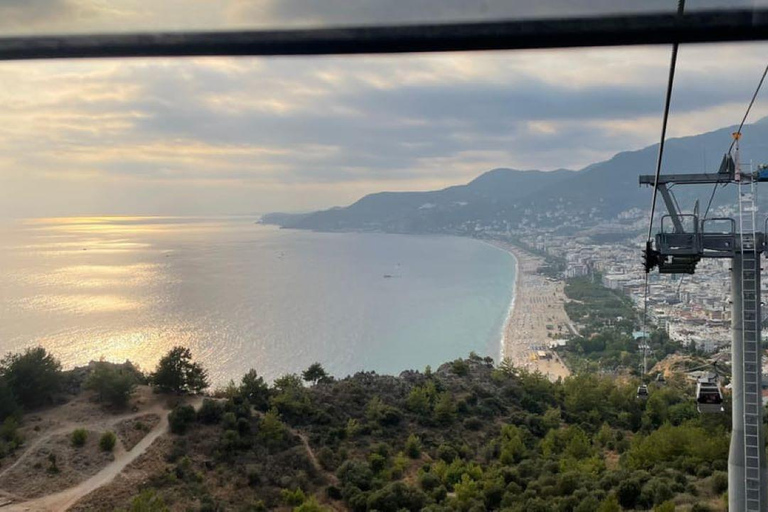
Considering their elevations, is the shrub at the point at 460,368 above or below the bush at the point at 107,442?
below

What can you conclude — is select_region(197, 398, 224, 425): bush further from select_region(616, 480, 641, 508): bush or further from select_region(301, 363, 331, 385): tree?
select_region(616, 480, 641, 508): bush

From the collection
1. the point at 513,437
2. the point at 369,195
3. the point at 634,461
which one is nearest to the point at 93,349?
the point at 513,437

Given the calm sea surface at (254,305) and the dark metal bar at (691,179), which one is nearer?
the dark metal bar at (691,179)

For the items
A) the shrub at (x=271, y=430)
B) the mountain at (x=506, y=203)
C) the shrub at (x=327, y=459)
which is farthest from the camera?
the mountain at (x=506, y=203)

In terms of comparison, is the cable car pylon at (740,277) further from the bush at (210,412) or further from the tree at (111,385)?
the tree at (111,385)

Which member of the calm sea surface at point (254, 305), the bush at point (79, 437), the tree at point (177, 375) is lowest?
the calm sea surface at point (254, 305)

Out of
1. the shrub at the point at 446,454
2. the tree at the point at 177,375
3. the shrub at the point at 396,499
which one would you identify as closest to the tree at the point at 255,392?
the tree at the point at 177,375
